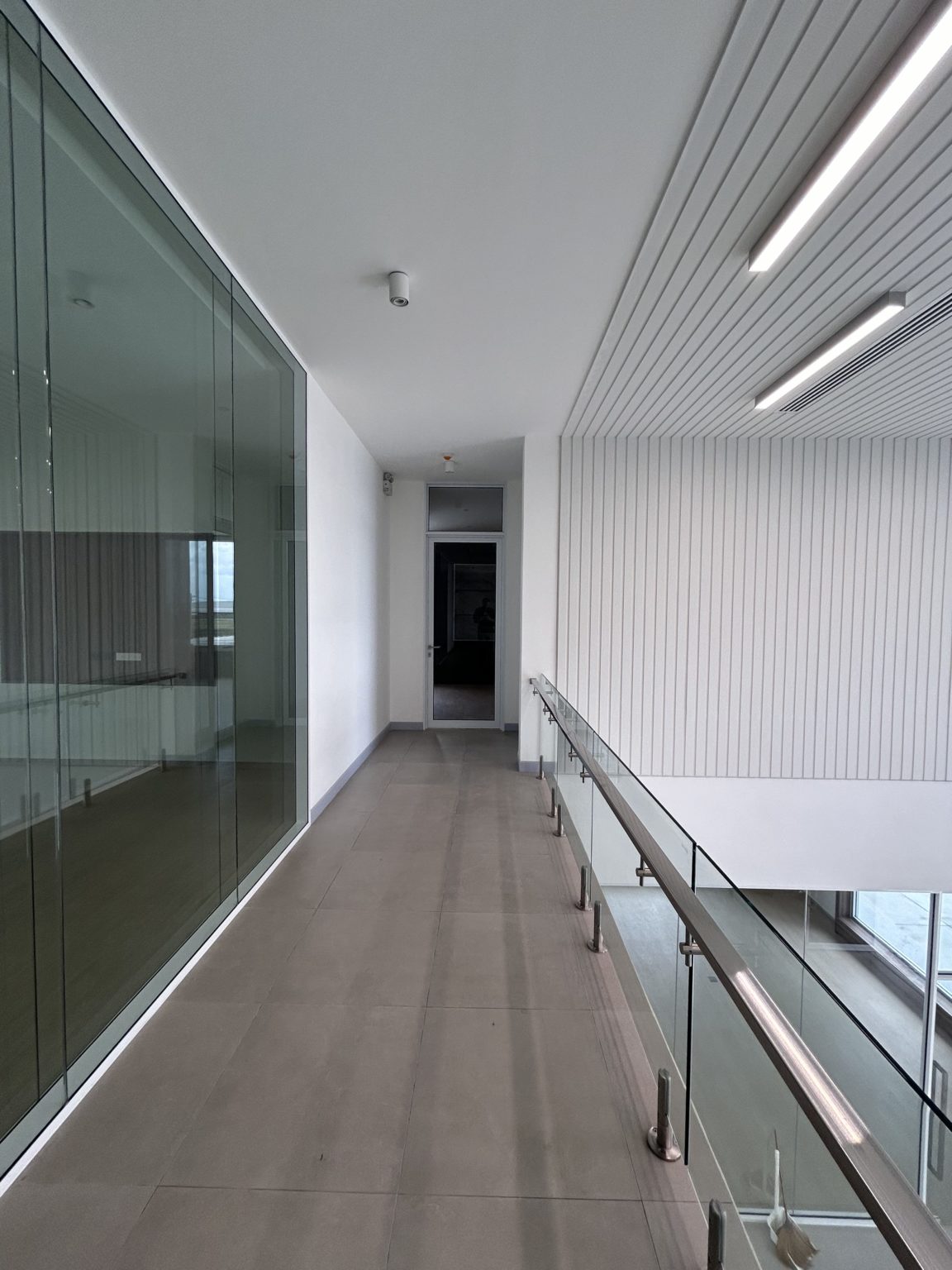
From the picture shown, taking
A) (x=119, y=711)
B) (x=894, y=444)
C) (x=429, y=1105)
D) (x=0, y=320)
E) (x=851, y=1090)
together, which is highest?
(x=894, y=444)

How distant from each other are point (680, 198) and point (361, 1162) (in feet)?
12.4

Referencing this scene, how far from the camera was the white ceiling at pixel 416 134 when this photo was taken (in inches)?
76.8

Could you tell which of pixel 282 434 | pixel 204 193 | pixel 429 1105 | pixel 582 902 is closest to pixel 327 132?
pixel 204 193

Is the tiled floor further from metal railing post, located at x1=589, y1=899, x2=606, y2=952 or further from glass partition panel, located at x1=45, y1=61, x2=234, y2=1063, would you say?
glass partition panel, located at x1=45, y1=61, x2=234, y2=1063

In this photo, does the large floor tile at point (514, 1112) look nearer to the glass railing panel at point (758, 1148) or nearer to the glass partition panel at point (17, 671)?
the glass railing panel at point (758, 1148)

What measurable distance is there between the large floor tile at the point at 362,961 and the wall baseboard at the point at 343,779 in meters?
1.64

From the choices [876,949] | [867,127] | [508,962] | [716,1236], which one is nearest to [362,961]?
[508,962]

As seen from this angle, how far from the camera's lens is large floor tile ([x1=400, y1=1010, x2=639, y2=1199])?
74.0 inches

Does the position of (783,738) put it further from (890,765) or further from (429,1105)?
(429,1105)

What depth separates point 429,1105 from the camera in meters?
2.16

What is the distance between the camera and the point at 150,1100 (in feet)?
7.09

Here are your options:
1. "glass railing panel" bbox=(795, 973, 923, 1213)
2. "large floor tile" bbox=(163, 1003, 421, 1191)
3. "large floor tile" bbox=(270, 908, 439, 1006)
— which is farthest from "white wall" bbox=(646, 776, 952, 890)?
"glass railing panel" bbox=(795, 973, 923, 1213)

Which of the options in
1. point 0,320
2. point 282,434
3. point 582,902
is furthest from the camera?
point 282,434

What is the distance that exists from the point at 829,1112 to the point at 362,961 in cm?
250
